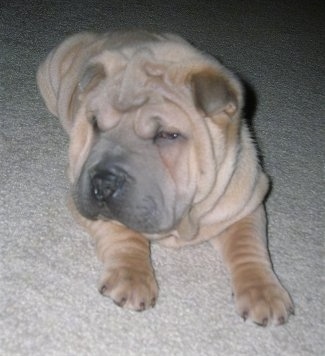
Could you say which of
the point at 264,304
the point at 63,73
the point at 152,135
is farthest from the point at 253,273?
the point at 63,73

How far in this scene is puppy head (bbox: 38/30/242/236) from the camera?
1.27 metres

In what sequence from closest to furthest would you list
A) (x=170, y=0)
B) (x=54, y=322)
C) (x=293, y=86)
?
1. (x=54, y=322)
2. (x=293, y=86)
3. (x=170, y=0)

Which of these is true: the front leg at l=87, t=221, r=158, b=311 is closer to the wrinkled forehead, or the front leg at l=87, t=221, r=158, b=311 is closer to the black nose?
the black nose

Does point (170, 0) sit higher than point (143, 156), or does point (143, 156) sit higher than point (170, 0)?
point (143, 156)

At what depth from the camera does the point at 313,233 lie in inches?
64.6

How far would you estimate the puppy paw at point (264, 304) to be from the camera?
4.18 feet

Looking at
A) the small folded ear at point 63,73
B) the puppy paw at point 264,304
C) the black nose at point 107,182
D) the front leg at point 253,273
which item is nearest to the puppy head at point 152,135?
the black nose at point 107,182

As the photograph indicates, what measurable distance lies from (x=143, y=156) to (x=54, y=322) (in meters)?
0.37

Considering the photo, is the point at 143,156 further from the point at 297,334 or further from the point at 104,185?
the point at 297,334

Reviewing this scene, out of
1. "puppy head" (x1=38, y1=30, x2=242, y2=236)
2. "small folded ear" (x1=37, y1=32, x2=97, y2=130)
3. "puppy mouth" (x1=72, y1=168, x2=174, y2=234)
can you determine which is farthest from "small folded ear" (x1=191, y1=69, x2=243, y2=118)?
"small folded ear" (x1=37, y1=32, x2=97, y2=130)

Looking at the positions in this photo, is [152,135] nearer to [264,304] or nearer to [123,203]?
[123,203]

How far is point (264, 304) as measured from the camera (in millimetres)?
1281

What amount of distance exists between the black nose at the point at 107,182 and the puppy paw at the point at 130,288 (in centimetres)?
16

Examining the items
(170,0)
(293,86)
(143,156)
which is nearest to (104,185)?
(143,156)
